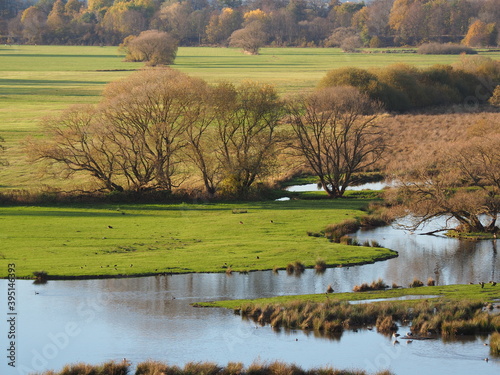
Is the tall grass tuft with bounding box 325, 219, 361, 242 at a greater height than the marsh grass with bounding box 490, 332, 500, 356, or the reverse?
the marsh grass with bounding box 490, 332, 500, 356

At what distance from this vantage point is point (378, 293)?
93.6ft

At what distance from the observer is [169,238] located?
128 ft

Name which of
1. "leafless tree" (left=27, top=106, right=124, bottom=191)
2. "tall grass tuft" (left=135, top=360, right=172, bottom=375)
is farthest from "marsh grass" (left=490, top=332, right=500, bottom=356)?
"leafless tree" (left=27, top=106, right=124, bottom=191)

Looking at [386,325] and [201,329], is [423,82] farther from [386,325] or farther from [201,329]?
[201,329]

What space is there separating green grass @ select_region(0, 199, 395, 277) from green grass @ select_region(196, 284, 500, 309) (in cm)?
499

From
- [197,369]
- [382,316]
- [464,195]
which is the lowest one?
[197,369]

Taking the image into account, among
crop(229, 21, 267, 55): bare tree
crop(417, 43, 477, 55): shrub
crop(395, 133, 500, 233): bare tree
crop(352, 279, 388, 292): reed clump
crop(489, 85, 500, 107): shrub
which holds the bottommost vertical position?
crop(352, 279, 388, 292): reed clump

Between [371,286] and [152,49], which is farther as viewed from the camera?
[152,49]

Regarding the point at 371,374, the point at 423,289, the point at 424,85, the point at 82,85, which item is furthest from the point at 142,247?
the point at 82,85

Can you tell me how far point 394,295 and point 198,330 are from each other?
26.7 ft

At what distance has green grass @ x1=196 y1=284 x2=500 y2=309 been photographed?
27031mm

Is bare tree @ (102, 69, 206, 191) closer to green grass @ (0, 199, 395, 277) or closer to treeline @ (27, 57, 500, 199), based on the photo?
treeline @ (27, 57, 500, 199)

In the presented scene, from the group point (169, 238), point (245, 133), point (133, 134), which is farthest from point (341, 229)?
point (133, 134)

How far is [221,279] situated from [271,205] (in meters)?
17.1
